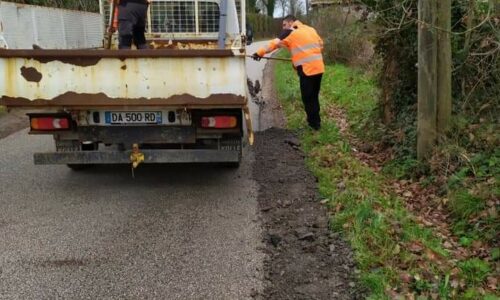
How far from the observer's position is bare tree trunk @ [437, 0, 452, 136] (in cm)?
586

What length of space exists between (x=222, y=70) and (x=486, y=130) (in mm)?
2813

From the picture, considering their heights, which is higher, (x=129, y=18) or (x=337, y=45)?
(x=129, y=18)

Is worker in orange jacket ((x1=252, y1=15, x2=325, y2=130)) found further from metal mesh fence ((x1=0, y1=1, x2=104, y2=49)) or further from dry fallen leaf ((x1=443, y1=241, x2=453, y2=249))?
dry fallen leaf ((x1=443, y1=241, x2=453, y2=249))

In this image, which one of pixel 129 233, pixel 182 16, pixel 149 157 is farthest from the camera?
pixel 182 16

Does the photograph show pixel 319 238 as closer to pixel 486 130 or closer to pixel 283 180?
pixel 283 180

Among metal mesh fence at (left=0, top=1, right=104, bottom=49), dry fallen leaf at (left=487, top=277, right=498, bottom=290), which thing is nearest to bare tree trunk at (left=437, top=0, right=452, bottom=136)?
dry fallen leaf at (left=487, top=277, right=498, bottom=290)

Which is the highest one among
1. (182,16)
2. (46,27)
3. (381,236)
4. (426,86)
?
(182,16)

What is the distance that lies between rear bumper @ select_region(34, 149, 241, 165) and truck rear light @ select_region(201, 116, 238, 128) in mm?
274

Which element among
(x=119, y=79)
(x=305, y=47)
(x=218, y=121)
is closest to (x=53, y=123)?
(x=119, y=79)

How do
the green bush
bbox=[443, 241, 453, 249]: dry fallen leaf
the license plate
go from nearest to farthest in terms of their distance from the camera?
bbox=[443, 241, 453, 249]: dry fallen leaf < the license plate < the green bush

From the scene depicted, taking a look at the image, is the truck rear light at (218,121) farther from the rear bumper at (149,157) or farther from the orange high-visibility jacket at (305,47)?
the orange high-visibility jacket at (305,47)

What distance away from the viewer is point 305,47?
28.3ft

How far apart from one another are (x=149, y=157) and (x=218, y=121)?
819 millimetres

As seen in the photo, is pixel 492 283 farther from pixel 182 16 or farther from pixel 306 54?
pixel 182 16
